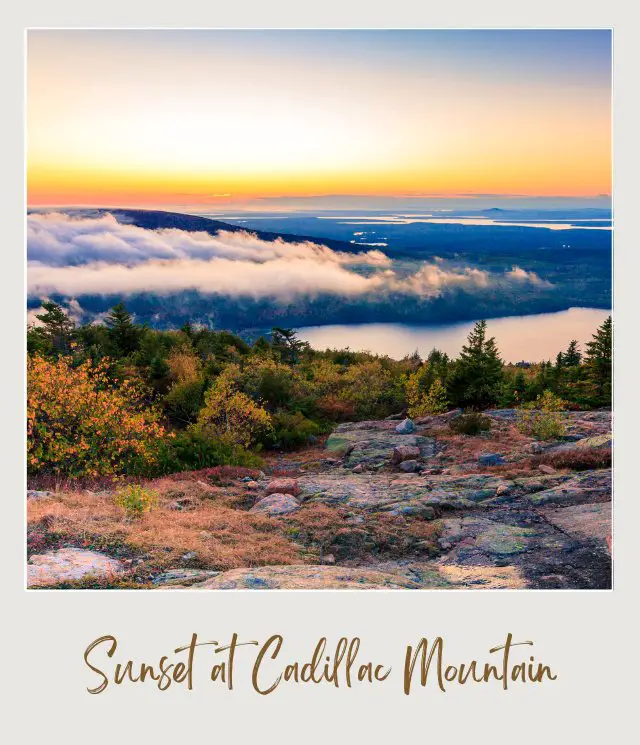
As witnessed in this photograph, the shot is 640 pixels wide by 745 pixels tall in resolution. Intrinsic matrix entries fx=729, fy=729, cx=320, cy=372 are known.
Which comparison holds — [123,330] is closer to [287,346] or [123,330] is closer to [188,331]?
[188,331]

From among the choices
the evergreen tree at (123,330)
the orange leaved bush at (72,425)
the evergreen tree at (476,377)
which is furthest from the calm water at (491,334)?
the orange leaved bush at (72,425)

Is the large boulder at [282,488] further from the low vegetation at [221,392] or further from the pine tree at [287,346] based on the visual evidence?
the pine tree at [287,346]

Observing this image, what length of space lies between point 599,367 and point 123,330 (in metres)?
12.3

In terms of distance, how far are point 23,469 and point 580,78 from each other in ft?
37.1

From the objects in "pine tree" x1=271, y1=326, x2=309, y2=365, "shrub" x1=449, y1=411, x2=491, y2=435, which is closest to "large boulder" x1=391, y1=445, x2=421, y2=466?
"shrub" x1=449, y1=411, x2=491, y2=435

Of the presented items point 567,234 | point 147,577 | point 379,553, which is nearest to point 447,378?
point 567,234

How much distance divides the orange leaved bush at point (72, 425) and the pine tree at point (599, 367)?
34.7 feet

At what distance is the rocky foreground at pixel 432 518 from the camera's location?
10.1 m

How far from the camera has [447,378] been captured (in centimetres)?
1995

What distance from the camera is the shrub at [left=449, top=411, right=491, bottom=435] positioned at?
1708 cm

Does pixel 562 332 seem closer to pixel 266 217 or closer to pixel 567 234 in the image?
pixel 567 234

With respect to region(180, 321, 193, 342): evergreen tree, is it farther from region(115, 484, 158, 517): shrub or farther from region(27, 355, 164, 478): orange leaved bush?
region(115, 484, 158, 517): shrub

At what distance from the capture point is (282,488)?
526 inches

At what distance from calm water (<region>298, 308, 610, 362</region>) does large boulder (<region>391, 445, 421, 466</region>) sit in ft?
9.77
